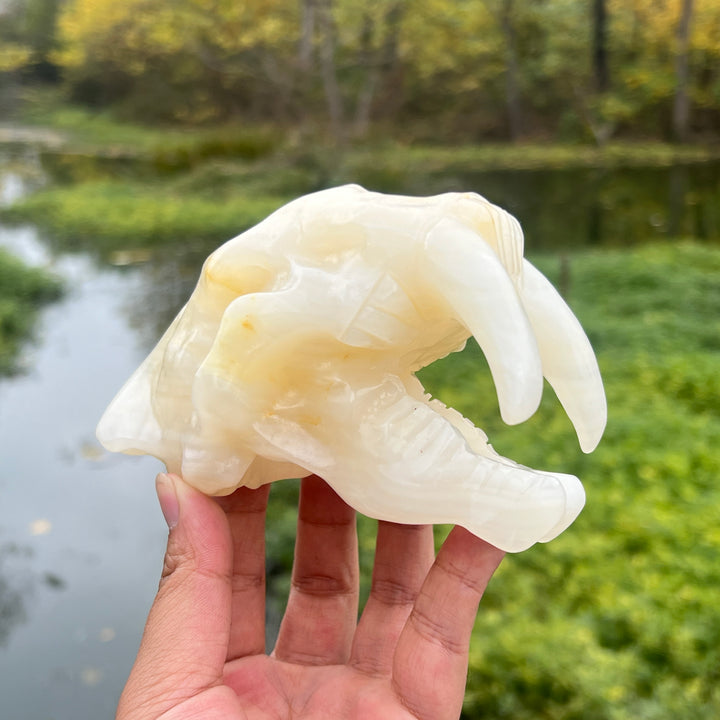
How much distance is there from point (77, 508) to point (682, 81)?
1650 cm

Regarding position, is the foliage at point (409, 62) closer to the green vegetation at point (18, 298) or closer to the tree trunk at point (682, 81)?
the tree trunk at point (682, 81)

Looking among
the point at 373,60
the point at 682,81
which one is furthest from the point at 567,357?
the point at 373,60

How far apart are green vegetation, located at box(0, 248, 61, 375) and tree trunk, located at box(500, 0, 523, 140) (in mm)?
14395

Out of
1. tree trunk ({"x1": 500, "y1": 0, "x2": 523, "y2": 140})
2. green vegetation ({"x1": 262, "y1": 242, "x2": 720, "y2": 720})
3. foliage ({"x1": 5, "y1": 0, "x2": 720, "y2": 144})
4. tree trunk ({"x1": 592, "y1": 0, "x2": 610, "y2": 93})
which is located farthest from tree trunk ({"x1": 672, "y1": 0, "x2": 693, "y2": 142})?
green vegetation ({"x1": 262, "y1": 242, "x2": 720, "y2": 720})

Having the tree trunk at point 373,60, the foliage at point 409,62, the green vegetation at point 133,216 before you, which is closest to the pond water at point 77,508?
the green vegetation at point 133,216

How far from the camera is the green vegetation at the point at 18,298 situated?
5566 mm

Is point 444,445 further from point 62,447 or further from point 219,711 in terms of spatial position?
point 62,447

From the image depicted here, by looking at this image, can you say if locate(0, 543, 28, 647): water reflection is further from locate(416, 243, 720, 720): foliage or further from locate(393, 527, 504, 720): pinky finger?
locate(393, 527, 504, 720): pinky finger

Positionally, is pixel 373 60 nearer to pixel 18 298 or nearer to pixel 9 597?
pixel 18 298

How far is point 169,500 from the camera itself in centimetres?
145

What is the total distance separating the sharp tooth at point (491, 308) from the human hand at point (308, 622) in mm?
389

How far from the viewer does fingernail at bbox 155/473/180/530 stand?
144cm

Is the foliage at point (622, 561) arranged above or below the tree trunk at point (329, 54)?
above

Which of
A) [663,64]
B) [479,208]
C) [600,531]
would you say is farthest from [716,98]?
[479,208]
